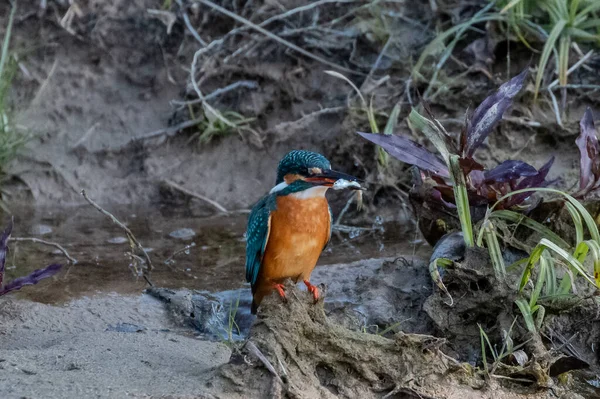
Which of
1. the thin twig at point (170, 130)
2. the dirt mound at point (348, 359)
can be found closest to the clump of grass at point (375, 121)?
the thin twig at point (170, 130)

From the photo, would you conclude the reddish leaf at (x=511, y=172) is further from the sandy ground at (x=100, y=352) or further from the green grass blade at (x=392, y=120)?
the green grass blade at (x=392, y=120)

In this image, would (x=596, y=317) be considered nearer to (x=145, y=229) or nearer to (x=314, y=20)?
(x=145, y=229)

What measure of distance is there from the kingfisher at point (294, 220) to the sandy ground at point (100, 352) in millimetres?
496

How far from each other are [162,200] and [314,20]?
1.86 meters

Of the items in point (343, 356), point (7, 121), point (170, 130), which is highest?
point (343, 356)

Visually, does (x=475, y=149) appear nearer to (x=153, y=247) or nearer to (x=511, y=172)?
(x=511, y=172)

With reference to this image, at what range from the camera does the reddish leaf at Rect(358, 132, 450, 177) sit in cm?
427

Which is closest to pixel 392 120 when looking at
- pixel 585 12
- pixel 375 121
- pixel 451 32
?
pixel 375 121

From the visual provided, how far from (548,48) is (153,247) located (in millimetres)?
2953

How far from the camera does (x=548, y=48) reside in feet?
20.8

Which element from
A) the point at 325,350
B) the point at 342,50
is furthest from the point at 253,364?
the point at 342,50

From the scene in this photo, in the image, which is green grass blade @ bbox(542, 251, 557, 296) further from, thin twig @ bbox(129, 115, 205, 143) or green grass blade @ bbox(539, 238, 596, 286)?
thin twig @ bbox(129, 115, 205, 143)

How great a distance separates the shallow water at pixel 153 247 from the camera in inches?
206

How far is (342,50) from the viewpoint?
735cm
